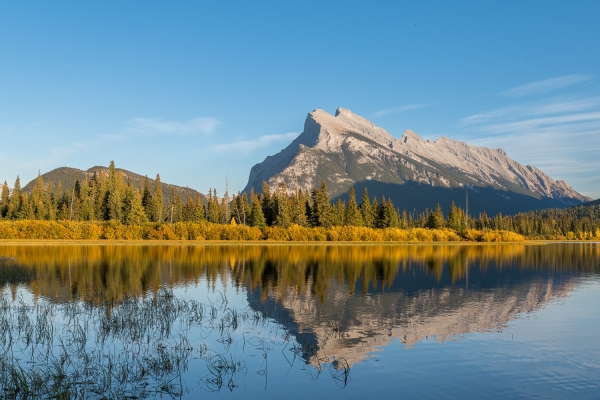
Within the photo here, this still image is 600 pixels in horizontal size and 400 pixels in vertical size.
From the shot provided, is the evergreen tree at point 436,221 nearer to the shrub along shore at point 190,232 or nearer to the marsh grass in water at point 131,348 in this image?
the shrub along shore at point 190,232

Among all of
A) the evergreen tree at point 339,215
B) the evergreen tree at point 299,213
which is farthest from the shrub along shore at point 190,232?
the evergreen tree at point 299,213

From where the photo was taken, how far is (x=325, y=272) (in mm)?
54094

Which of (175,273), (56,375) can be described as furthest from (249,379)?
(175,273)

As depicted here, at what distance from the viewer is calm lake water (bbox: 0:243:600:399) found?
16906mm

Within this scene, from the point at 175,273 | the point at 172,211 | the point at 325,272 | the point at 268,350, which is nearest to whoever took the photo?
the point at 268,350

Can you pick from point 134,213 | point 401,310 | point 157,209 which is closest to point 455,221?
point 157,209

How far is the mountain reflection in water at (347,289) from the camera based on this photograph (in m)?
26.2

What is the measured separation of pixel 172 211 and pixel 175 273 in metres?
133

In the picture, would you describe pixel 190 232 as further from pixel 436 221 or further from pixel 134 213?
pixel 436 221

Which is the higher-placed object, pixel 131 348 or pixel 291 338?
pixel 131 348

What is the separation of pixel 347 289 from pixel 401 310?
9.78 m

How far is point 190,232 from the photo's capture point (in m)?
132

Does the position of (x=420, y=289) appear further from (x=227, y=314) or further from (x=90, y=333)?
(x=90, y=333)

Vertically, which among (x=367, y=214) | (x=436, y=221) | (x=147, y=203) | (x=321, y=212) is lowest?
(x=436, y=221)
